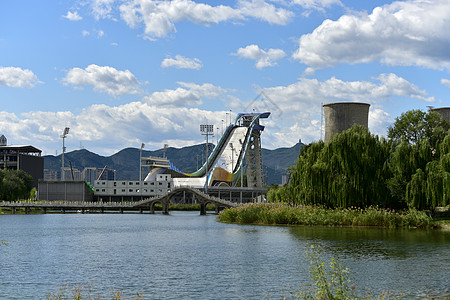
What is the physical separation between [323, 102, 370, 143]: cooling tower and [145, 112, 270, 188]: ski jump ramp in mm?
93131

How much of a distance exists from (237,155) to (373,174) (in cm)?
12142

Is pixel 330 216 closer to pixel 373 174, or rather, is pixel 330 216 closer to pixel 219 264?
pixel 373 174

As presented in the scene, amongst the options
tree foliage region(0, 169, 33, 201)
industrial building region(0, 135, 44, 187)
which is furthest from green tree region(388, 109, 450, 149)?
industrial building region(0, 135, 44, 187)

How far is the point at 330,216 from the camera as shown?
58.1 metres

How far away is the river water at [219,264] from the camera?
79.6ft

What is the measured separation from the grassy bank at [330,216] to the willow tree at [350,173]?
1123 mm

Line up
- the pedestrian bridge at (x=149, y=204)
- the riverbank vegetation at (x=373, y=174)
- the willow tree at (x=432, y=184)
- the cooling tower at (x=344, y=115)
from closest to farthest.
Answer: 1. the willow tree at (x=432, y=184)
2. the riverbank vegetation at (x=373, y=174)
3. the cooling tower at (x=344, y=115)
4. the pedestrian bridge at (x=149, y=204)

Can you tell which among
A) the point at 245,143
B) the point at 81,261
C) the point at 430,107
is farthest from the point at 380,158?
the point at 245,143

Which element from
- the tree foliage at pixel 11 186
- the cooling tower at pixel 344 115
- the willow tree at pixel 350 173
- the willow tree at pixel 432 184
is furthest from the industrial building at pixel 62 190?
the willow tree at pixel 432 184

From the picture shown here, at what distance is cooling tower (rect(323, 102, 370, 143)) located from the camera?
8131 cm

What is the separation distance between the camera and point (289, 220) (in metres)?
63.0

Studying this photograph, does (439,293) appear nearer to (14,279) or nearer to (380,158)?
(14,279)

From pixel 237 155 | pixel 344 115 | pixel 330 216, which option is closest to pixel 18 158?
pixel 237 155

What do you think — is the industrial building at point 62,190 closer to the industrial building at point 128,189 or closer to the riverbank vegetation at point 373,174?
the industrial building at point 128,189
